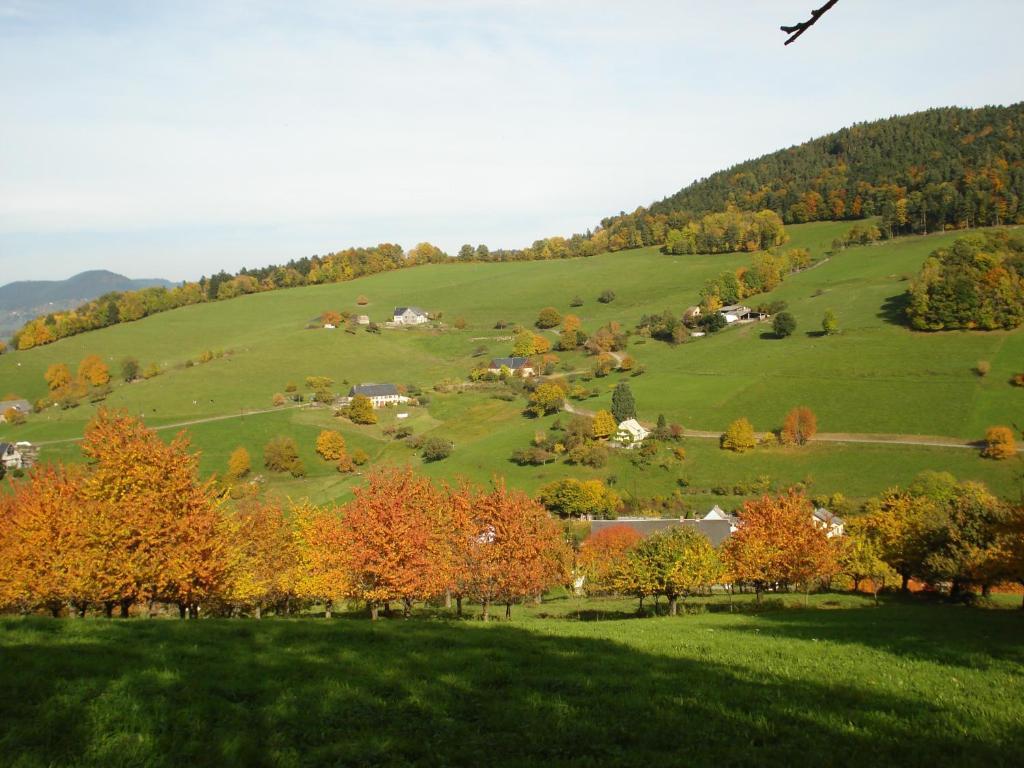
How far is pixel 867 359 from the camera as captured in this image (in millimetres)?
103938

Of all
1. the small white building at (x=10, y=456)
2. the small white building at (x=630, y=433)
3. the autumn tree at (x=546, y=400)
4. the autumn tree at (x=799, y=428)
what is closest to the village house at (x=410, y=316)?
the autumn tree at (x=546, y=400)

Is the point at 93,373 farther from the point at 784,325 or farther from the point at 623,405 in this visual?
the point at 784,325

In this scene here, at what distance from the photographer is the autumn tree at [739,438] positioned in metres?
87.4

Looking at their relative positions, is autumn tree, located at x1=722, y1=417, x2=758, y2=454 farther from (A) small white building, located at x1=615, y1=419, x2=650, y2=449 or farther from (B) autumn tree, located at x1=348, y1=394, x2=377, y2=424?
(B) autumn tree, located at x1=348, y1=394, x2=377, y2=424

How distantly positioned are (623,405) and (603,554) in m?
39.1

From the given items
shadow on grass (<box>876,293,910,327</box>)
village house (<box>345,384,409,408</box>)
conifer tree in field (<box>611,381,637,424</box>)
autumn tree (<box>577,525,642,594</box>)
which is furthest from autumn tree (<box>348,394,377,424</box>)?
shadow on grass (<box>876,293,910,327</box>)

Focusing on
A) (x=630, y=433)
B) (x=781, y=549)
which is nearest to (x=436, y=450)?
(x=630, y=433)

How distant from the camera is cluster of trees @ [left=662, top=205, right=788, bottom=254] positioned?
187625 mm

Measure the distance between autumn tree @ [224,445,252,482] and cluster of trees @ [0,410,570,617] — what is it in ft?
153

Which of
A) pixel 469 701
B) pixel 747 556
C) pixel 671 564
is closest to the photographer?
pixel 469 701

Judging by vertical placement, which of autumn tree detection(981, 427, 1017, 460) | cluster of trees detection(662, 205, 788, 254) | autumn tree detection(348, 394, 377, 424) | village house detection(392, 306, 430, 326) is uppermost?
cluster of trees detection(662, 205, 788, 254)

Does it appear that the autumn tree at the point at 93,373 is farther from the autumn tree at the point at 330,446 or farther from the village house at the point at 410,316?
the village house at the point at 410,316

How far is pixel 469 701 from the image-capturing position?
452 inches

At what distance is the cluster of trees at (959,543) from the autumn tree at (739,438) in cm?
3278
